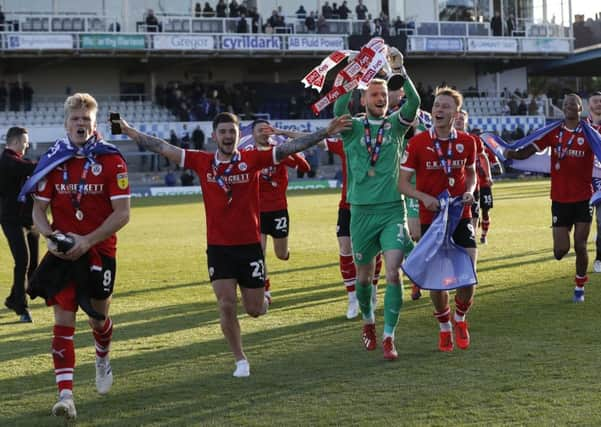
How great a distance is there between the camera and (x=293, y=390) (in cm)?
796

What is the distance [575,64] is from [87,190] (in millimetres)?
58370

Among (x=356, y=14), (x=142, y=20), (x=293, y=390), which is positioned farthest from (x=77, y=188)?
(x=356, y=14)

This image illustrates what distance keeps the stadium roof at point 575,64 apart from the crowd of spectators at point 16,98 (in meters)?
31.2

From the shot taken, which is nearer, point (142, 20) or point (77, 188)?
point (77, 188)

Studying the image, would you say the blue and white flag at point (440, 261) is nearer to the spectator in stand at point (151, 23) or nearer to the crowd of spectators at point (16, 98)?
the crowd of spectators at point (16, 98)

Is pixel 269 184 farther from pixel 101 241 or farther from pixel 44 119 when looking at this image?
pixel 44 119

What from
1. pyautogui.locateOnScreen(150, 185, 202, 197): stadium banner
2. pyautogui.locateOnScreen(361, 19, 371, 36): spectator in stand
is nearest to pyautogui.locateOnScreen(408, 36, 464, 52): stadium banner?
pyautogui.locateOnScreen(361, 19, 371, 36): spectator in stand

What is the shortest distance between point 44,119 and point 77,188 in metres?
40.5

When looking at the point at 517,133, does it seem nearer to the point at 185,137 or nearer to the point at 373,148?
the point at 185,137

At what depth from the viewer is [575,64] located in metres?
62.3

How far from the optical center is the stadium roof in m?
61.0

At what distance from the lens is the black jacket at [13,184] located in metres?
12.1

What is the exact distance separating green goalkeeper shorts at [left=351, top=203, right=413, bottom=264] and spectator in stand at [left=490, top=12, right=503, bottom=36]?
5216cm

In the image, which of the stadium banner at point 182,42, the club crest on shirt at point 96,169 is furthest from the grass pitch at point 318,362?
the stadium banner at point 182,42
